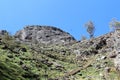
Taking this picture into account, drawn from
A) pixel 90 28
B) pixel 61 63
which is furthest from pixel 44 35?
pixel 90 28

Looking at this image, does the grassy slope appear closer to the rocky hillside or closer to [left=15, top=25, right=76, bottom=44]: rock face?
the rocky hillside

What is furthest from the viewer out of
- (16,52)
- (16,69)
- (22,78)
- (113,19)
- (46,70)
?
(113,19)

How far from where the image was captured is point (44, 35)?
83500mm

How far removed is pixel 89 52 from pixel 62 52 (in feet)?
17.5

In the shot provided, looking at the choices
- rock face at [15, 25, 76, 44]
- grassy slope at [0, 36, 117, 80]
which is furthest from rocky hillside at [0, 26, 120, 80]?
rock face at [15, 25, 76, 44]

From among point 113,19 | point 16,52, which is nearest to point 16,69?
point 16,52

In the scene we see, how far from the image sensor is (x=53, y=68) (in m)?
44.5

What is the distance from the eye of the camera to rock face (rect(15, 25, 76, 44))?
8010 centimetres

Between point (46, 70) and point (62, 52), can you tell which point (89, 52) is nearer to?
point (62, 52)

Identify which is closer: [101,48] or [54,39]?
[101,48]

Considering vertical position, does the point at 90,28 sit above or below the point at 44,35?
above

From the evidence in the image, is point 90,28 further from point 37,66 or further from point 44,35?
point 37,66

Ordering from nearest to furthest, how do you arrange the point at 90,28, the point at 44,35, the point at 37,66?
the point at 37,66 → the point at 44,35 → the point at 90,28

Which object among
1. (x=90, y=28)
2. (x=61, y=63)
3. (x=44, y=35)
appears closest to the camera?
(x=61, y=63)
